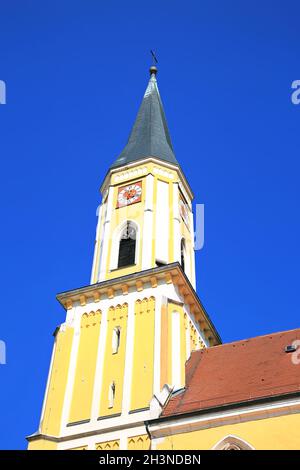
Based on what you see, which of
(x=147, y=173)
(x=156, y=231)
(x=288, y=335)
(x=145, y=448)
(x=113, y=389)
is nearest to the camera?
(x=145, y=448)

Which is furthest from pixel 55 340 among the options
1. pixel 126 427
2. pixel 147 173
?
pixel 147 173

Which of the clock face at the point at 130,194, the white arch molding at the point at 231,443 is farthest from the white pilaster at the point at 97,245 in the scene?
the white arch molding at the point at 231,443

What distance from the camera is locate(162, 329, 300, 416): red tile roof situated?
19250mm

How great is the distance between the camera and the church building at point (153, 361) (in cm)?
1834

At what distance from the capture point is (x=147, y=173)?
1147 inches

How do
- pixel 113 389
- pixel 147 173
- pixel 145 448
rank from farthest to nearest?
pixel 147 173 → pixel 113 389 → pixel 145 448

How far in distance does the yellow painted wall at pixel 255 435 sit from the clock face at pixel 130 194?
12.2 metres

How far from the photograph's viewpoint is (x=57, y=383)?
73.6 ft

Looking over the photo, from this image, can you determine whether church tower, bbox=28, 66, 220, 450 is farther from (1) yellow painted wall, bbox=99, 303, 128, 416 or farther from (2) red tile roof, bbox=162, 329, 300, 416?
(2) red tile roof, bbox=162, 329, 300, 416

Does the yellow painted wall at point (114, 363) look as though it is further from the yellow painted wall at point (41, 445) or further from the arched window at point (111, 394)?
the yellow painted wall at point (41, 445)

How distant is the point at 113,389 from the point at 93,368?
51.0 inches

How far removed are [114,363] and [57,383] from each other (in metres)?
2.18

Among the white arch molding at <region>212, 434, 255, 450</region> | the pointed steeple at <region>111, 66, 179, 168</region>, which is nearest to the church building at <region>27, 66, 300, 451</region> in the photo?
the white arch molding at <region>212, 434, 255, 450</region>
